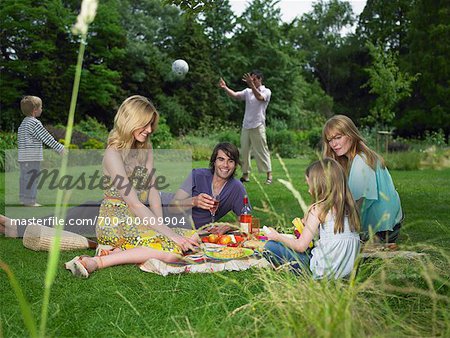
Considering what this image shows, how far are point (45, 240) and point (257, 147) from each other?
5.86 meters

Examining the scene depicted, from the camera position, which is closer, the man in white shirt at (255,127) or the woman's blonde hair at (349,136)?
the woman's blonde hair at (349,136)

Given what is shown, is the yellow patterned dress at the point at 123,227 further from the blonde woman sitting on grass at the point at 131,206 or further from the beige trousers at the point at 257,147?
the beige trousers at the point at 257,147

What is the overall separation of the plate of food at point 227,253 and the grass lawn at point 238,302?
234 mm

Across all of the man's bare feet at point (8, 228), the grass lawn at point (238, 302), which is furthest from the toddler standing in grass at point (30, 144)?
the grass lawn at point (238, 302)

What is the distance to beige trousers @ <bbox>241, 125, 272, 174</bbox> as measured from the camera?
388 inches

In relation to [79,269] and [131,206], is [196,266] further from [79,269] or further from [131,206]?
[79,269]

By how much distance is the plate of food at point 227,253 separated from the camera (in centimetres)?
395

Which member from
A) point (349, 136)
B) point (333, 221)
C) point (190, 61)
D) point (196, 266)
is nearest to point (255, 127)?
point (349, 136)

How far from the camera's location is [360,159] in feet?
13.4

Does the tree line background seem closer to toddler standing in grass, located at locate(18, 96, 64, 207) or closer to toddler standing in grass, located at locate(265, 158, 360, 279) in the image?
toddler standing in grass, located at locate(18, 96, 64, 207)

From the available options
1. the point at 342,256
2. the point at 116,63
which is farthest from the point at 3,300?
the point at 116,63

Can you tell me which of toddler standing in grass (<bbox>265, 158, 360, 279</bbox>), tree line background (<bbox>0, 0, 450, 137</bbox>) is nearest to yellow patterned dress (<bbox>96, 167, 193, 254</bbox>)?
toddler standing in grass (<bbox>265, 158, 360, 279</bbox>)

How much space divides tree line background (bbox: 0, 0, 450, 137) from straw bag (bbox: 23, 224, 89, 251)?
2052 centimetres

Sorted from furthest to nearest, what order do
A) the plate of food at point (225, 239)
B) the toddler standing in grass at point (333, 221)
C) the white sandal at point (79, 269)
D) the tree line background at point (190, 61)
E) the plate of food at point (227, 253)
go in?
the tree line background at point (190, 61), the plate of food at point (225, 239), the plate of food at point (227, 253), the white sandal at point (79, 269), the toddler standing in grass at point (333, 221)
